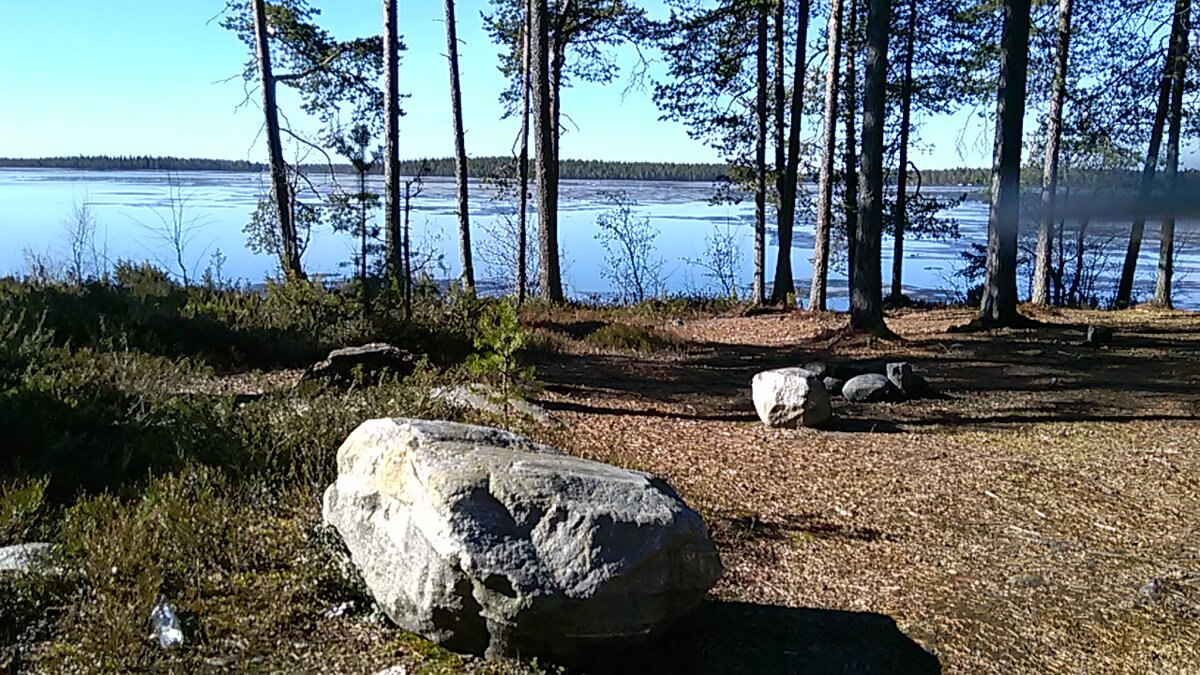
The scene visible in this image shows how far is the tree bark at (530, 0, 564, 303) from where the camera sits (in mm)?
13703

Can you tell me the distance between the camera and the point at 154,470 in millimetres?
4859

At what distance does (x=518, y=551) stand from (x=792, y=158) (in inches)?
593

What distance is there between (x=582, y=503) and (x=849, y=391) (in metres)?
5.37

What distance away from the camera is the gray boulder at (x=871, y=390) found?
8.00m

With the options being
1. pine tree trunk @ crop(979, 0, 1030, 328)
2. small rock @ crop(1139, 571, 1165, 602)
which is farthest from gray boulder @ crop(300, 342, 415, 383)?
pine tree trunk @ crop(979, 0, 1030, 328)

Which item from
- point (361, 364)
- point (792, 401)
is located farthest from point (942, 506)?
point (361, 364)

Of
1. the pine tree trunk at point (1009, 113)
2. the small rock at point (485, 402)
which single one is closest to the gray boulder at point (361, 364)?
the small rock at point (485, 402)

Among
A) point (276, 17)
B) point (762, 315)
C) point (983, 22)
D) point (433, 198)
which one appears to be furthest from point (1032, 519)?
point (433, 198)

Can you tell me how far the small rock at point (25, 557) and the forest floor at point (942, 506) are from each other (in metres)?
2.59

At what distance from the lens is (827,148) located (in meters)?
14.5

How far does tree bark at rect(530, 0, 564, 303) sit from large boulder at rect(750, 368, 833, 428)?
8.24 m

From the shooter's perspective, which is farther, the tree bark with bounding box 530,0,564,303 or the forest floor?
the tree bark with bounding box 530,0,564,303

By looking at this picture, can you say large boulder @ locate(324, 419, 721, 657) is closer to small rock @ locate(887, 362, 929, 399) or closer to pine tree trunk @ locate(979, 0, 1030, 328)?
small rock @ locate(887, 362, 929, 399)

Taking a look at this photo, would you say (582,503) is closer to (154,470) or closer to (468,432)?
(468,432)
